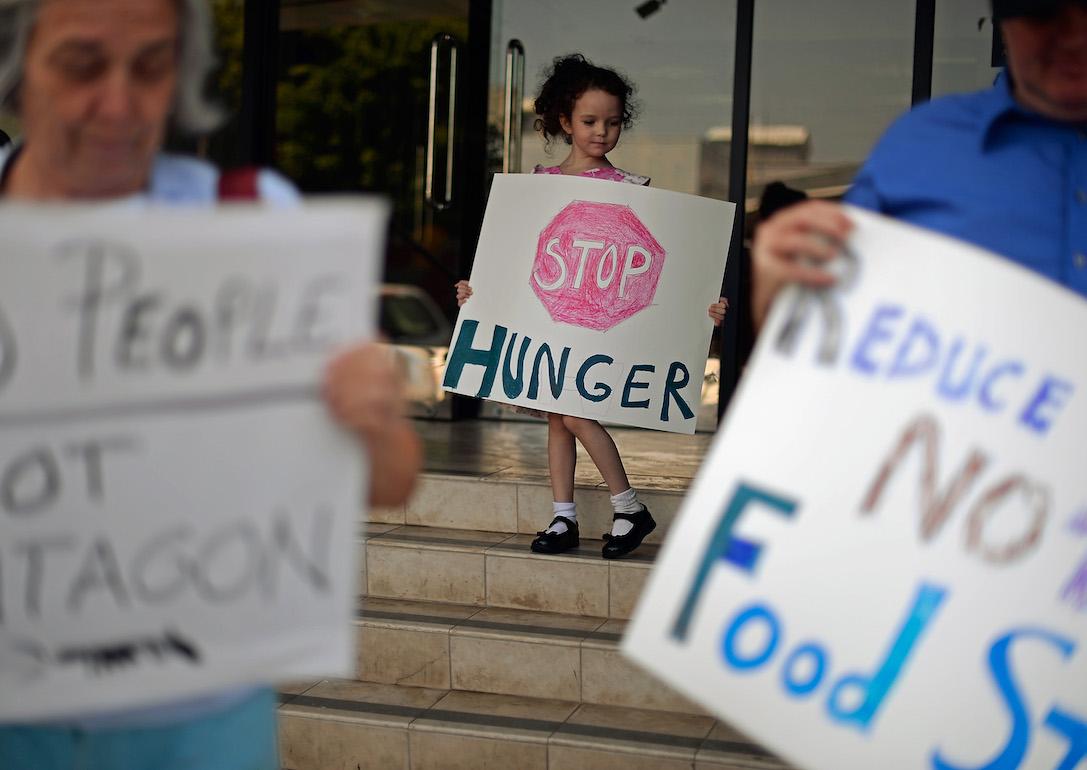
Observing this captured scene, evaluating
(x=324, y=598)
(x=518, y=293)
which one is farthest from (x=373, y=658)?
(x=324, y=598)

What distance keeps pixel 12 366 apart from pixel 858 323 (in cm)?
87

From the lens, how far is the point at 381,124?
6.60 meters

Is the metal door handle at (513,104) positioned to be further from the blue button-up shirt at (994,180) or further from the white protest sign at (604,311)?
the blue button-up shirt at (994,180)

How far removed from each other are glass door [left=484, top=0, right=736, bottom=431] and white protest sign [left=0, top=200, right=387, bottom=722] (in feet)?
16.2

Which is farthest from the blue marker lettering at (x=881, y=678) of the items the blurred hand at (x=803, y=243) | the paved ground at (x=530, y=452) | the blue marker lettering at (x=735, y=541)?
the paved ground at (x=530, y=452)

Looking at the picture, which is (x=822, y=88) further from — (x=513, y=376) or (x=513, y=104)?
(x=513, y=376)

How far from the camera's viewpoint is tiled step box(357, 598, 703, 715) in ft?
11.6

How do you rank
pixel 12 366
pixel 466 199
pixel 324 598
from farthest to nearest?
pixel 466 199 → pixel 324 598 → pixel 12 366

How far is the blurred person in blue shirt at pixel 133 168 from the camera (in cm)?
123

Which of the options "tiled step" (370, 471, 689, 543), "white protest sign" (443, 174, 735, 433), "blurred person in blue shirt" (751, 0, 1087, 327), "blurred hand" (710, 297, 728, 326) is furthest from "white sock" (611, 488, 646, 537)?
"blurred person in blue shirt" (751, 0, 1087, 327)

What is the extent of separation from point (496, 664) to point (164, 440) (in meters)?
2.57

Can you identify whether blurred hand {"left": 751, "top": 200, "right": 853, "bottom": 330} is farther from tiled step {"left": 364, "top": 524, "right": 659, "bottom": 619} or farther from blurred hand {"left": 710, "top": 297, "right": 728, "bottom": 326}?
tiled step {"left": 364, "top": 524, "right": 659, "bottom": 619}

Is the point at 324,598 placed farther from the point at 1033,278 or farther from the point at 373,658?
the point at 373,658

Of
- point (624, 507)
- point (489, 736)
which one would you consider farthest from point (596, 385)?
point (489, 736)
